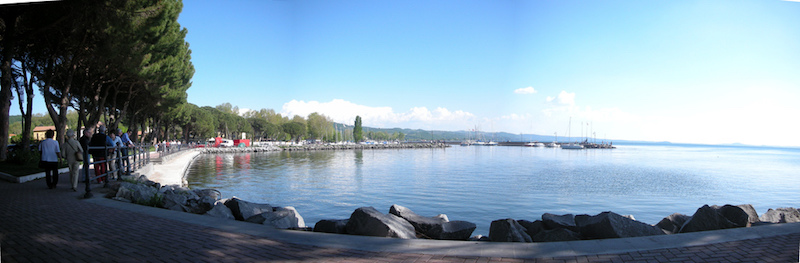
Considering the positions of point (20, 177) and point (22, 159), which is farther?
point (22, 159)

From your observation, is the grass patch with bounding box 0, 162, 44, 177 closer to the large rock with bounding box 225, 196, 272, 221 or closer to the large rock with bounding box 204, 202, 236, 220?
the large rock with bounding box 225, 196, 272, 221

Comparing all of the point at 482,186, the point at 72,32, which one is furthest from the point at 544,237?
the point at 72,32

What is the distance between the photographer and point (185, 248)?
202 inches

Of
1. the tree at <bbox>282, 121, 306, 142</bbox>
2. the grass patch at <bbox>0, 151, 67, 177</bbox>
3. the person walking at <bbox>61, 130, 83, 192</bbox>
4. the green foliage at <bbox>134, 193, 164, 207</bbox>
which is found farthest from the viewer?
the tree at <bbox>282, 121, 306, 142</bbox>

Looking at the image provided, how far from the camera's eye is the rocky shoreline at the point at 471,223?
22.3ft

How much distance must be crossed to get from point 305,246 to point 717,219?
23.8 ft

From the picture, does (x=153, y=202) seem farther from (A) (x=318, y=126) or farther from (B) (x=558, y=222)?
(A) (x=318, y=126)

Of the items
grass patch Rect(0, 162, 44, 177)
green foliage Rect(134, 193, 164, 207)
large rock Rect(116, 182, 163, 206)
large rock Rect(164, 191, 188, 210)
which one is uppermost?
grass patch Rect(0, 162, 44, 177)

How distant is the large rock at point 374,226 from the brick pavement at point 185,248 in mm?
1310

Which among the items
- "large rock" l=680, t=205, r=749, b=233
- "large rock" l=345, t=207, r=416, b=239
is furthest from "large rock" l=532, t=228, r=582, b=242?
"large rock" l=680, t=205, r=749, b=233

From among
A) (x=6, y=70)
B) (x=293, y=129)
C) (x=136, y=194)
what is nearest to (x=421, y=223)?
(x=136, y=194)

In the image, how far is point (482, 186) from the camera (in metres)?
24.8

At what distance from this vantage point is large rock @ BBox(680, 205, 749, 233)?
770cm

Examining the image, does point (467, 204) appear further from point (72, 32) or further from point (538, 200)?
point (72, 32)
